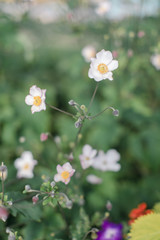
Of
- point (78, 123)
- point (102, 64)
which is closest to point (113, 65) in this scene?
point (102, 64)

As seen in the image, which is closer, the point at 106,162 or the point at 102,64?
the point at 102,64

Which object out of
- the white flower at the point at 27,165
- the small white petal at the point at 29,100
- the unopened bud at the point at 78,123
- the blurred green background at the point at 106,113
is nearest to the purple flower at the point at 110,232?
the blurred green background at the point at 106,113

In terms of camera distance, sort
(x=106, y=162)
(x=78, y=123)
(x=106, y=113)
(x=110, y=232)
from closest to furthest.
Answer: (x=78, y=123)
(x=110, y=232)
(x=106, y=162)
(x=106, y=113)

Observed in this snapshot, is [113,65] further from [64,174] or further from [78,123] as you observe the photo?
[64,174]

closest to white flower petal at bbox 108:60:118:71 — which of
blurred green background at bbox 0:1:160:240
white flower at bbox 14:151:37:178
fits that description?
white flower at bbox 14:151:37:178

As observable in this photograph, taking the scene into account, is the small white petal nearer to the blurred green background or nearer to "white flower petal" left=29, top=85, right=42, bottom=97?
"white flower petal" left=29, top=85, right=42, bottom=97

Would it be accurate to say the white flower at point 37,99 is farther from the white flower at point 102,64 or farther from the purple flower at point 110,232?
the purple flower at point 110,232
